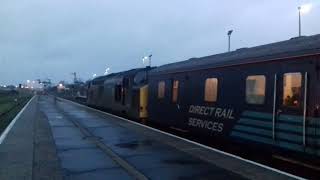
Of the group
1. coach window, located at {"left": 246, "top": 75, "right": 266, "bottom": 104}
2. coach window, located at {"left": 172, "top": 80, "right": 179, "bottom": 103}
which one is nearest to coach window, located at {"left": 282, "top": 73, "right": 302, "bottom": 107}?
coach window, located at {"left": 246, "top": 75, "right": 266, "bottom": 104}

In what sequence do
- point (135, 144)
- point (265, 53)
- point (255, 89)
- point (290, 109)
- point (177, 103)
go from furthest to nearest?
point (177, 103) < point (135, 144) < point (255, 89) < point (265, 53) < point (290, 109)

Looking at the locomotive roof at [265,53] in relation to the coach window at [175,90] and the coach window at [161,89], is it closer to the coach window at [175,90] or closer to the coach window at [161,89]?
the coach window at [175,90]

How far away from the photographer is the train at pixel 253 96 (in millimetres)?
11500

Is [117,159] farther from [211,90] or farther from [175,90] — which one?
[175,90]

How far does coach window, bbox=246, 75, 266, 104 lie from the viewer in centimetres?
1346

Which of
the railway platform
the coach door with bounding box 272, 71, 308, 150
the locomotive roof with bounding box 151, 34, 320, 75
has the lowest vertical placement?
the railway platform

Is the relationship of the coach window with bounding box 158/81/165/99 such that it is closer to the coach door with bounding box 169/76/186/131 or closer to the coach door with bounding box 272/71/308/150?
the coach door with bounding box 169/76/186/131

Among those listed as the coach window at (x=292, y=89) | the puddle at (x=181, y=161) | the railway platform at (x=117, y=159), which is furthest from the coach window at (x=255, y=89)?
the puddle at (x=181, y=161)

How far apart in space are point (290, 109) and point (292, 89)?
0.49 meters

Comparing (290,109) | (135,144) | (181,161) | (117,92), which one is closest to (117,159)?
(181,161)

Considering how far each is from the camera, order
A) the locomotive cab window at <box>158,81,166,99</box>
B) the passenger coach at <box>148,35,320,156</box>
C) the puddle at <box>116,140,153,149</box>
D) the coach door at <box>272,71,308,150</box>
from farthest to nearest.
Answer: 1. the locomotive cab window at <box>158,81,166,99</box>
2. the puddle at <box>116,140,153,149</box>
3. the coach door at <box>272,71,308,150</box>
4. the passenger coach at <box>148,35,320,156</box>

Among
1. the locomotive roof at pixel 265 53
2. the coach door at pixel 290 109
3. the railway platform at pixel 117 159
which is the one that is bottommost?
the railway platform at pixel 117 159

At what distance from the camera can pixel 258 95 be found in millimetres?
13734

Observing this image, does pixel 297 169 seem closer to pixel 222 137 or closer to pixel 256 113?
pixel 256 113
